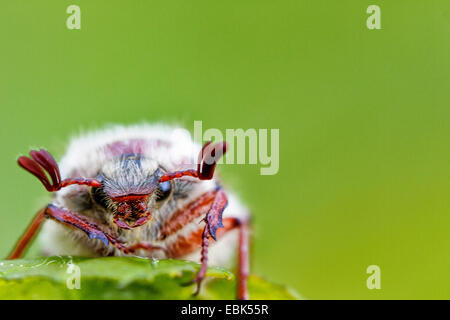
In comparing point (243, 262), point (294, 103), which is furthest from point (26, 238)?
point (294, 103)

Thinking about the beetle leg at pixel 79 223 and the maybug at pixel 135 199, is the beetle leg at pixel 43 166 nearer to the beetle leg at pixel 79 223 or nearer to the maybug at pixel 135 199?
the maybug at pixel 135 199

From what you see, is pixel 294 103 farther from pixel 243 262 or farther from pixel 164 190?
pixel 164 190

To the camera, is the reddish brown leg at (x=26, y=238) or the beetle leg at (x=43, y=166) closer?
the beetle leg at (x=43, y=166)

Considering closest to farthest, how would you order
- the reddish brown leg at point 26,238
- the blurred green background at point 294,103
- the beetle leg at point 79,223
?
the beetle leg at point 79,223 → the reddish brown leg at point 26,238 → the blurred green background at point 294,103

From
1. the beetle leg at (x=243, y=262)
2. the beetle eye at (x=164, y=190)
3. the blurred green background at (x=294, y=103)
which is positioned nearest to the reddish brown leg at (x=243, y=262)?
the beetle leg at (x=243, y=262)
